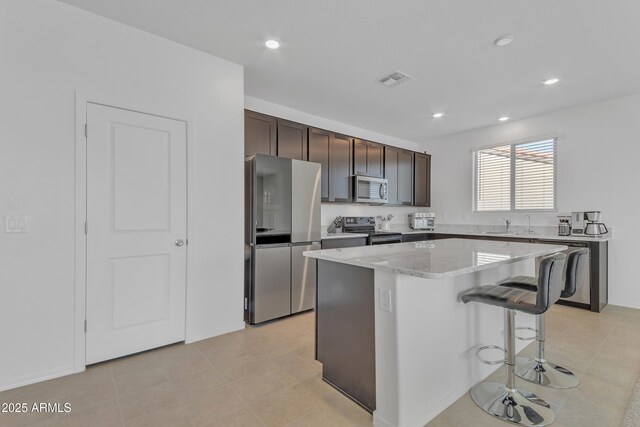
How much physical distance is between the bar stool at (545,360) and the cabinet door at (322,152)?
2596mm

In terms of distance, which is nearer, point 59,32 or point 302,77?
point 59,32

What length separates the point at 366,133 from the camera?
18.1 feet

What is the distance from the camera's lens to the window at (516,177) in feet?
14.9

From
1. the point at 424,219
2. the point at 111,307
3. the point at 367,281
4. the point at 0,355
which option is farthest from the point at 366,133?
the point at 0,355

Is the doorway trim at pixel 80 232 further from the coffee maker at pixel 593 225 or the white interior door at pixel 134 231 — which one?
the coffee maker at pixel 593 225

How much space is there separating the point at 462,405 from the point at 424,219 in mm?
4192

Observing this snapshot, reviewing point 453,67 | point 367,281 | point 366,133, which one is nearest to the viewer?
point 367,281

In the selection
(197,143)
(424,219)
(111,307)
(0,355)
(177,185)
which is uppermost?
(197,143)

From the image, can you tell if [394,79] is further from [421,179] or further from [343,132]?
[421,179]

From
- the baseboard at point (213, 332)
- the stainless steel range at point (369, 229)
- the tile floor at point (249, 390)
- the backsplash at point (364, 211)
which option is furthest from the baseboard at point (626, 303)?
the baseboard at point (213, 332)

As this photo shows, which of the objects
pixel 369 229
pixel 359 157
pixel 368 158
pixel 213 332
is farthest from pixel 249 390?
pixel 368 158

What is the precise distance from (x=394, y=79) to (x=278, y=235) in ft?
7.24

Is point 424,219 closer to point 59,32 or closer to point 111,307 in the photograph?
point 111,307

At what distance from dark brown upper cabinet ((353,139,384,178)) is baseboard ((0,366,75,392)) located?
12.9ft
